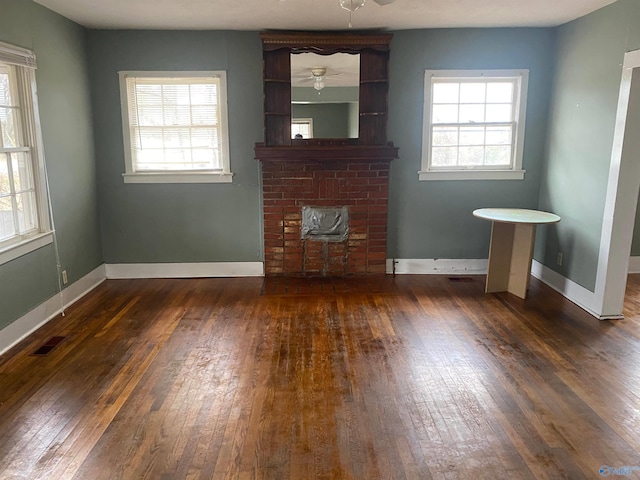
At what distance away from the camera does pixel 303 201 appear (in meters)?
5.09

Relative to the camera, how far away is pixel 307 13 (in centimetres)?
412

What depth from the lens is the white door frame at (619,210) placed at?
12.1ft

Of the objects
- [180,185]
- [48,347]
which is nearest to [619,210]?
[180,185]

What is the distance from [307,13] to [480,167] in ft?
7.81

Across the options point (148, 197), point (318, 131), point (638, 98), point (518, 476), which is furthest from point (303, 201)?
point (518, 476)

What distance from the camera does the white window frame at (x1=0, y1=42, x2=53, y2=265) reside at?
347 cm

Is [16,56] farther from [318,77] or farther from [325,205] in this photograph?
[325,205]

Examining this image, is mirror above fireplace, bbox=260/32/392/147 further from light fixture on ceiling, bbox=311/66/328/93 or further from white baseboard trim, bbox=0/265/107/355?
white baseboard trim, bbox=0/265/107/355

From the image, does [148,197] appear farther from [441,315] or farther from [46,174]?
[441,315]

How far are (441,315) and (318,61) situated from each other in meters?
2.74

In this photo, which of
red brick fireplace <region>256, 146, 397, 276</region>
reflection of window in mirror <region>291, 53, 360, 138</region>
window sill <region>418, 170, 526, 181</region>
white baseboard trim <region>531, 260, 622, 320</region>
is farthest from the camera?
window sill <region>418, 170, 526, 181</region>

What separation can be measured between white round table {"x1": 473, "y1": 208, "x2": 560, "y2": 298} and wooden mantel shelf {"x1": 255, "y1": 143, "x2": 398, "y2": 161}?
111 cm

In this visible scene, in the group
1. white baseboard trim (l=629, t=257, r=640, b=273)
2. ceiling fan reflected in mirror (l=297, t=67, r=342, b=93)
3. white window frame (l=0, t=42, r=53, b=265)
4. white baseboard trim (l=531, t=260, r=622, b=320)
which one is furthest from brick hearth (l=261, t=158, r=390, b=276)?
white baseboard trim (l=629, t=257, r=640, b=273)

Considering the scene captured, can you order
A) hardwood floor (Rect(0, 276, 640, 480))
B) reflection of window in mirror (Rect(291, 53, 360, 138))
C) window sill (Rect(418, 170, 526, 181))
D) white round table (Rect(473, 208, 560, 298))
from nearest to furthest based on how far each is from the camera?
hardwood floor (Rect(0, 276, 640, 480))
white round table (Rect(473, 208, 560, 298))
reflection of window in mirror (Rect(291, 53, 360, 138))
window sill (Rect(418, 170, 526, 181))
